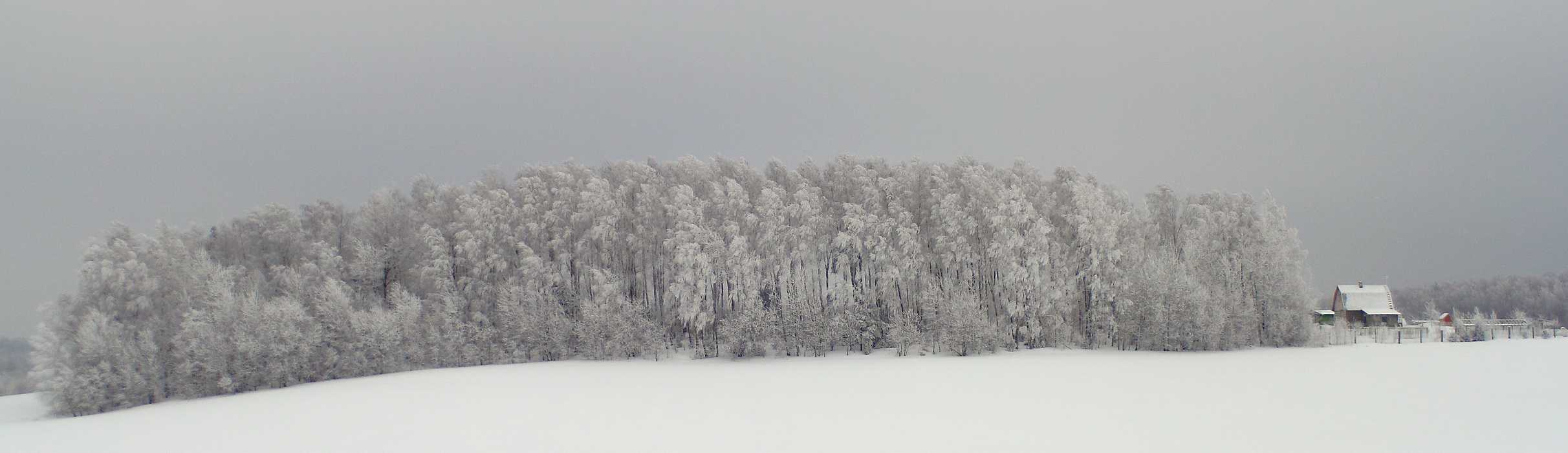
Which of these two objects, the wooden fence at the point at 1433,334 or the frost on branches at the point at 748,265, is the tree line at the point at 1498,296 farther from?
the frost on branches at the point at 748,265

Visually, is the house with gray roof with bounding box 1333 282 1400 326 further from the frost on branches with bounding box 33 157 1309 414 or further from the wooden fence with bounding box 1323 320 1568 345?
the frost on branches with bounding box 33 157 1309 414

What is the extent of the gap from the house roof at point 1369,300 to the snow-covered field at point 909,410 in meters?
31.1

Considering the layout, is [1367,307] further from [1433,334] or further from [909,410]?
[909,410]

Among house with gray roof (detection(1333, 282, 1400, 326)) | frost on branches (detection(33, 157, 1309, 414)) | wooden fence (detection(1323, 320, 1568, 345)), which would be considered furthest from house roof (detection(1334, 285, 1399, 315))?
frost on branches (detection(33, 157, 1309, 414))

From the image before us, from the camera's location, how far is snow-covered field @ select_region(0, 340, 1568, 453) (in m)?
16.6

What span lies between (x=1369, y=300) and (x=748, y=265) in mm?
55232

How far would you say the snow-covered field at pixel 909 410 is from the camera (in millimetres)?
16578

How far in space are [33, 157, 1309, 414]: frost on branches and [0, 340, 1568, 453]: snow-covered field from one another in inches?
182

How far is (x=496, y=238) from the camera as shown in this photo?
41.3 metres

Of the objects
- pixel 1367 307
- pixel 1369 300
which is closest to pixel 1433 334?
pixel 1367 307

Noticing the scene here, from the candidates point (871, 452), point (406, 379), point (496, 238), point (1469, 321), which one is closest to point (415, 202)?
point (496, 238)

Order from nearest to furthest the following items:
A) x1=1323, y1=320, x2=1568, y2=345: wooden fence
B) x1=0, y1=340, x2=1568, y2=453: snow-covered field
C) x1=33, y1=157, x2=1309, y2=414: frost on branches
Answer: x1=0, y1=340, x2=1568, y2=453: snow-covered field < x1=33, y1=157, x2=1309, y2=414: frost on branches < x1=1323, y1=320, x2=1568, y2=345: wooden fence

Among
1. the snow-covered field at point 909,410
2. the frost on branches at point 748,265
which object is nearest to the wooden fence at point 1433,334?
the frost on branches at point 748,265

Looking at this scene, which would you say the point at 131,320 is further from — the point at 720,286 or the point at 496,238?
the point at 720,286
